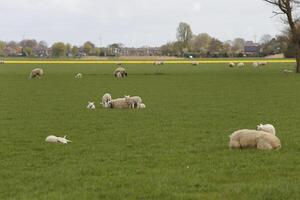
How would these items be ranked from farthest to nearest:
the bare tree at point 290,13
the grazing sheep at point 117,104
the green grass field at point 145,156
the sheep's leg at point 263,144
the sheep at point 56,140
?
the bare tree at point 290,13
the grazing sheep at point 117,104
the sheep at point 56,140
the sheep's leg at point 263,144
the green grass field at point 145,156

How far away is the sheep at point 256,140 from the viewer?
13.3 m

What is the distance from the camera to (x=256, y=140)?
1331 cm

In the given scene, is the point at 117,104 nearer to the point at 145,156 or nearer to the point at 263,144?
the point at 145,156

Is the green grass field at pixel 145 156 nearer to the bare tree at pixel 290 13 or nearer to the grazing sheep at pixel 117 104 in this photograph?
the grazing sheep at pixel 117 104

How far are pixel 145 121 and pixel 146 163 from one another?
25.7ft

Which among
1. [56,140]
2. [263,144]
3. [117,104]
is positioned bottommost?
[117,104]

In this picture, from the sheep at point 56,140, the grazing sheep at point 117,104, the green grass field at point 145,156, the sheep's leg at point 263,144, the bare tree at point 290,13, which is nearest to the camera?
the green grass field at point 145,156

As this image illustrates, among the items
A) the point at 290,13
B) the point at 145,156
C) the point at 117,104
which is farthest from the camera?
the point at 290,13

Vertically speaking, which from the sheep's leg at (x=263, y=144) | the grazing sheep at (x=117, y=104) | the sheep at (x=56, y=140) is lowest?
the grazing sheep at (x=117, y=104)

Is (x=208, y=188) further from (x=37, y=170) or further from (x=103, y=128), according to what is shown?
(x=103, y=128)

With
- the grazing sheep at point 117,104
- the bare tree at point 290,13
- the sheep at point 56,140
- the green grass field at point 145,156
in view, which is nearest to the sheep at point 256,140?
the green grass field at point 145,156

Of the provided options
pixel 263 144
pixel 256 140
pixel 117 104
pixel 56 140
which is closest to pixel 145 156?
pixel 256 140

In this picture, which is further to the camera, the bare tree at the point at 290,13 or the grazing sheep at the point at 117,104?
the bare tree at the point at 290,13

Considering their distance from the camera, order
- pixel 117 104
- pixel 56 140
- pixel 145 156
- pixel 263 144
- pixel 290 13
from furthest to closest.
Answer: pixel 290 13, pixel 117 104, pixel 56 140, pixel 263 144, pixel 145 156
